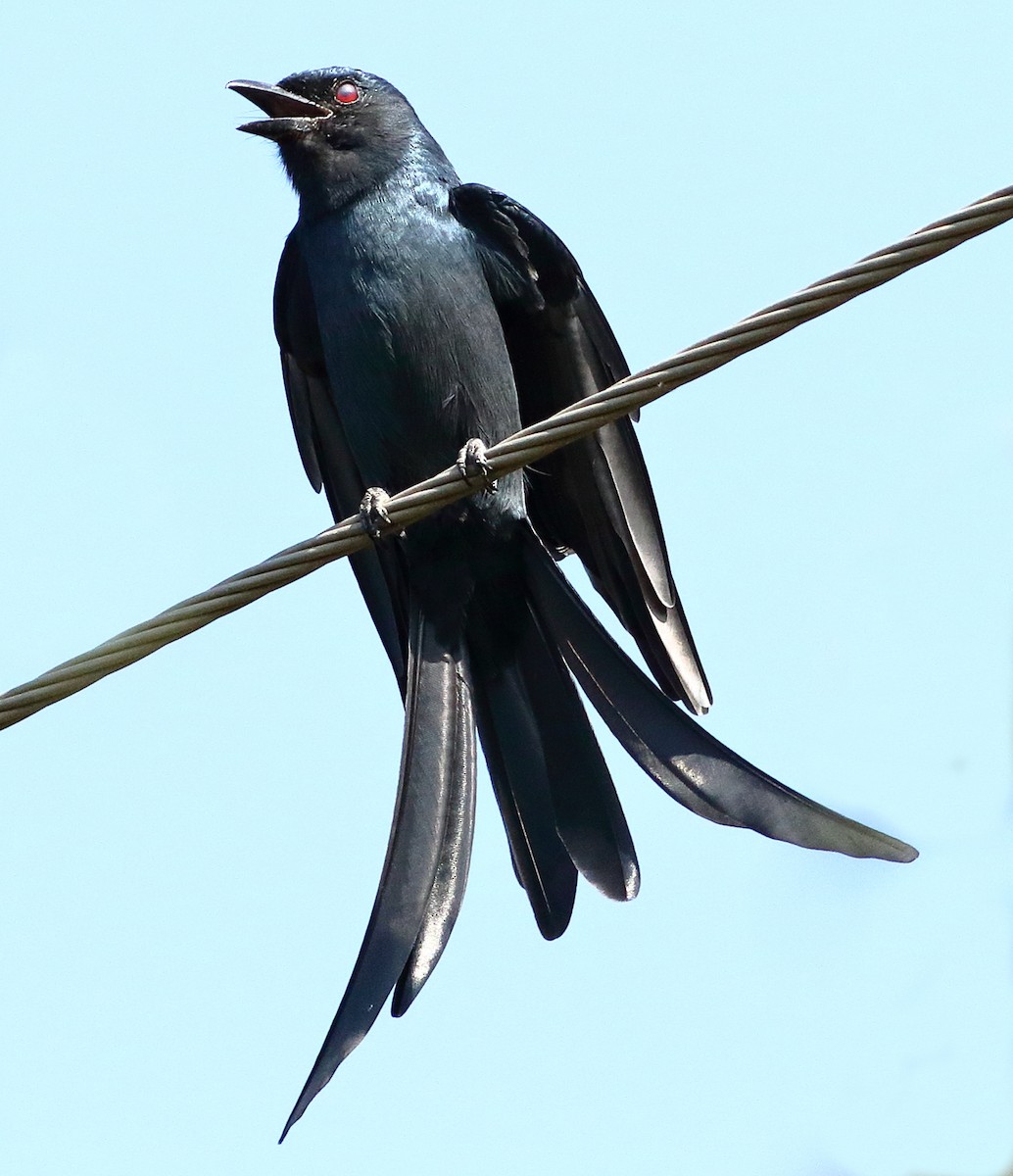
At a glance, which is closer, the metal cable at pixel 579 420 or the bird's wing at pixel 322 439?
the metal cable at pixel 579 420

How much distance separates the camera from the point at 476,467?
4570 millimetres

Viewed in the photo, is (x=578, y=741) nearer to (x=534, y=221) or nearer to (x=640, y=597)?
(x=640, y=597)

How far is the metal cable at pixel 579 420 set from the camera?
11.4ft

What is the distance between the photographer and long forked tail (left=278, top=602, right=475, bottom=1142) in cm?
442

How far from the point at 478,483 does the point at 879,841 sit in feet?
4.04

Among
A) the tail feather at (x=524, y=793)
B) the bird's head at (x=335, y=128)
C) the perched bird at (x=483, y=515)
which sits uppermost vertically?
the bird's head at (x=335, y=128)

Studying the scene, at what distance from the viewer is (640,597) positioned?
17.8 ft

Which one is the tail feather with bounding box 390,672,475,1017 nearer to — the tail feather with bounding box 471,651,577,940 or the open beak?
the tail feather with bounding box 471,651,577,940

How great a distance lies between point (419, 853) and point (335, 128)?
2.51 meters

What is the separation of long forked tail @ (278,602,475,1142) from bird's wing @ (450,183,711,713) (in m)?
0.54

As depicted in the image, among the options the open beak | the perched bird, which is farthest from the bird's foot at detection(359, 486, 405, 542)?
the open beak

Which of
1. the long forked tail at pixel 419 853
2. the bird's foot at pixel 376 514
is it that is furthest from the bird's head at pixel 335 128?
the long forked tail at pixel 419 853

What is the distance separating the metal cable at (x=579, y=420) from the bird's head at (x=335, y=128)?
2.09 metres

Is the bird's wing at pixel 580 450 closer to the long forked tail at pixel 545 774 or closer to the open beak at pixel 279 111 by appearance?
the long forked tail at pixel 545 774
